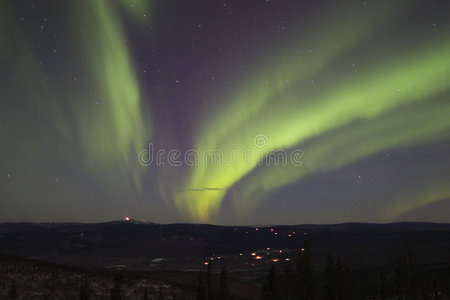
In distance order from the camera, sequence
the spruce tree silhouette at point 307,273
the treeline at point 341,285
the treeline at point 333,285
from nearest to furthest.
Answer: the spruce tree silhouette at point 307,273
the treeline at point 341,285
the treeline at point 333,285

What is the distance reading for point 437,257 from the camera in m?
171

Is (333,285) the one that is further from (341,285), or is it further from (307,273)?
(341,285)

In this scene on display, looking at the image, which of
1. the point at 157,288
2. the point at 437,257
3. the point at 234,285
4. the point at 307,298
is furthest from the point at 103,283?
the point at 437,257

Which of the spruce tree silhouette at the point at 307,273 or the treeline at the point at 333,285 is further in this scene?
the treeline at the point at 333,285

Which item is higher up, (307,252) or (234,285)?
(307,252)

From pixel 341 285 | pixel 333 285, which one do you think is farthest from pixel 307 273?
pixel 341 285

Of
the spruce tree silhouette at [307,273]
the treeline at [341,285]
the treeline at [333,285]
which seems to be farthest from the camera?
the treeline at [333,285]

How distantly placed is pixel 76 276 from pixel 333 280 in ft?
189

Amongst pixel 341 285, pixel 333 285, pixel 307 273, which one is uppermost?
pixel 307 273

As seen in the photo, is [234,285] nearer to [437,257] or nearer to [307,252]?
[307,252]

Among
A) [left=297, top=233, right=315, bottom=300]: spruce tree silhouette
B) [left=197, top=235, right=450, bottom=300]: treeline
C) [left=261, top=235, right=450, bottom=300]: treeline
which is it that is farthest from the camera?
[left=197, top=235, right=450, bottom=300]: treeline

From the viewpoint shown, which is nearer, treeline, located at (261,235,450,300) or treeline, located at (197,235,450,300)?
treeline, located at (261,235,450,300)

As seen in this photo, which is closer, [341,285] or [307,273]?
[307,273]

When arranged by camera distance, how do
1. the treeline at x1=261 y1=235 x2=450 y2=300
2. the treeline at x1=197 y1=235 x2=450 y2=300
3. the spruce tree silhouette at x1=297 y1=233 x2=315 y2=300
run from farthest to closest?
the treeline at x1=197 y1=235 x2=450 y2=300
the treeline at x1=261 y1=235 x2=450 y2=300
the spruce tree silhouette at x1=297 y1=233 x2=315 y2=300
